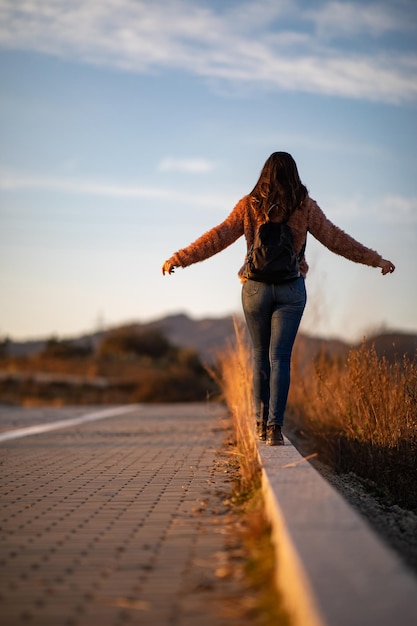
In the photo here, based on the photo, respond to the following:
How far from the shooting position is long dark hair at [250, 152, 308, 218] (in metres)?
5.38

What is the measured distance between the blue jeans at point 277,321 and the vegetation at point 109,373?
17.5m

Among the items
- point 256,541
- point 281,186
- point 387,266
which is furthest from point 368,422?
point 256,541

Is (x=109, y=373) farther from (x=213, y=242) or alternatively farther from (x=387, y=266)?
(x=387, y=266)

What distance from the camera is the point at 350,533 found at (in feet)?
9.44

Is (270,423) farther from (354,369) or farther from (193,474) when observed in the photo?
(354,369)

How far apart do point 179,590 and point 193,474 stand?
283 cm

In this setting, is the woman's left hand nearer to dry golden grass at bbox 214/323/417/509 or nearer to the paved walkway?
dry golden grass at bbox 214/323/417/509

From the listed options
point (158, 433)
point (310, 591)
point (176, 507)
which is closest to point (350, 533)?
point (310, 591)

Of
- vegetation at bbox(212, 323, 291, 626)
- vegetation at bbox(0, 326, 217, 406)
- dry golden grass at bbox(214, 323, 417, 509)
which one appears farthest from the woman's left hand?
vegetation at bbox(0, 326, 217, 406)

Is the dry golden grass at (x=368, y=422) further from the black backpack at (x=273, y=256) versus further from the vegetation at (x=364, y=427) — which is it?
the black backpack at (x=273, y=256)

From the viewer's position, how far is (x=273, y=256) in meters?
5.23

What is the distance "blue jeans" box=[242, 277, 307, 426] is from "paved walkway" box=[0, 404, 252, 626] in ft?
2.24

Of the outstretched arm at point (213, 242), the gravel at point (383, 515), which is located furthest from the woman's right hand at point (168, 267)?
the gravel at point (383, 515)

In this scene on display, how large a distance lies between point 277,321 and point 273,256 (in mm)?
432
